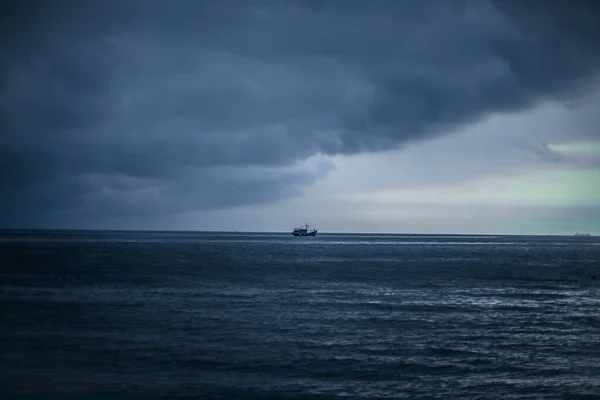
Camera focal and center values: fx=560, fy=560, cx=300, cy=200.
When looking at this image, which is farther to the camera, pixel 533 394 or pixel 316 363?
pixel 316 363

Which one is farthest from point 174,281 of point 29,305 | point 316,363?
point 316,363

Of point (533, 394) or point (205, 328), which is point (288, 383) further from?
point (205, 328)

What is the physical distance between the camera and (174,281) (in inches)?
3140

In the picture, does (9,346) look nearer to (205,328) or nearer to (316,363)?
(205,328)

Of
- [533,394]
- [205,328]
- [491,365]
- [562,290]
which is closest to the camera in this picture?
[533,394]

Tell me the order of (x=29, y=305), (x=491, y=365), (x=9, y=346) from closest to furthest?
1. (x=491, y=365)
2. (x=9, y=346)
3. (x=29, y=305)

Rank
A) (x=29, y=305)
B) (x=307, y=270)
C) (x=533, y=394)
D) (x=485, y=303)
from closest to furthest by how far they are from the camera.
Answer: (x=533, y=394), (x=29, y=305), (x=485, y=303), (x=307, y=270)

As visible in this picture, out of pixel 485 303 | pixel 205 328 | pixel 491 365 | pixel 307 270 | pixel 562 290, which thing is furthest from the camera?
pixel 307 270

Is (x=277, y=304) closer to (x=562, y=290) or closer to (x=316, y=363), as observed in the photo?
(x=316, y=363)

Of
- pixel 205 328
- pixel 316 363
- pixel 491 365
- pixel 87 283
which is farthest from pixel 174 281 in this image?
pixel 491 365

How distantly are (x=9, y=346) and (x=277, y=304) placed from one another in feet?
86.6

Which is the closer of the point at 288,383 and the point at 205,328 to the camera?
the point at 288,383

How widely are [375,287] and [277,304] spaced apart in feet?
67.6

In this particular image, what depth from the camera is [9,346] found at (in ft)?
119
